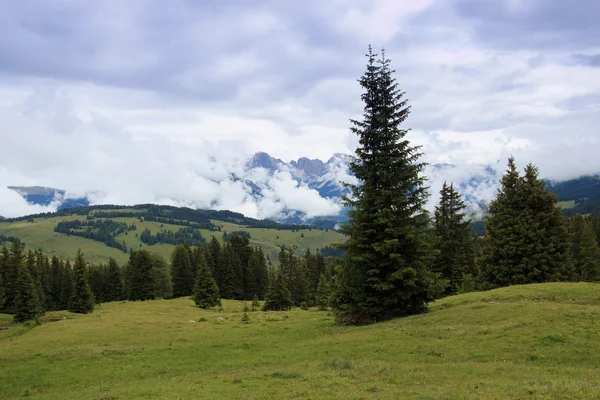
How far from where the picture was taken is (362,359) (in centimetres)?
2136


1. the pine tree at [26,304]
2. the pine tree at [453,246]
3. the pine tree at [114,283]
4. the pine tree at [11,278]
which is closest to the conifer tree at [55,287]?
the pine tree at [114,283]

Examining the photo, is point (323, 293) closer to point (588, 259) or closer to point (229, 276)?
point (229, 276)

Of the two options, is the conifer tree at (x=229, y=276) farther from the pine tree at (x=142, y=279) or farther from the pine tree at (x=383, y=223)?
the pine tree at (x=383, y=223)

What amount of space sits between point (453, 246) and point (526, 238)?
16.2 meters

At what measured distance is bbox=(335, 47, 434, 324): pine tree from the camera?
3156 centimetres

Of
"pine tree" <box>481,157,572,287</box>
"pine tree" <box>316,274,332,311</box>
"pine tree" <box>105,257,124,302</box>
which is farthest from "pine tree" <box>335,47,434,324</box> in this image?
"pine tree" <box>105,257,124,302</box>

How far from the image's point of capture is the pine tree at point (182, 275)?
378ft

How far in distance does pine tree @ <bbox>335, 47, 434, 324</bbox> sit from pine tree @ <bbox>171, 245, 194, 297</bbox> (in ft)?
292

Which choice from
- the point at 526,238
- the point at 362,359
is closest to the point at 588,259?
the point at 526,238

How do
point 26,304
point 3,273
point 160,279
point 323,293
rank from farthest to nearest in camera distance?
point 160,279 → point 3,273 → point 323,293 → point 26,304

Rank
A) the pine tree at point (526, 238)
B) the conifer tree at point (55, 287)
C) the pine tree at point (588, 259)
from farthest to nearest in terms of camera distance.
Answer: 1. the conifer tree at point (55, 287)
2. the pine tree at point (588, 259)
3. the pine tree at point (526, 238)

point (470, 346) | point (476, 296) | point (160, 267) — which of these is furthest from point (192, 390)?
point (160, 267)

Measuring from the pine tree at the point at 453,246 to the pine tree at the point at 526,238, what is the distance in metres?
11.9

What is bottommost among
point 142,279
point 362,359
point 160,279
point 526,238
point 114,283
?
point 114,283
